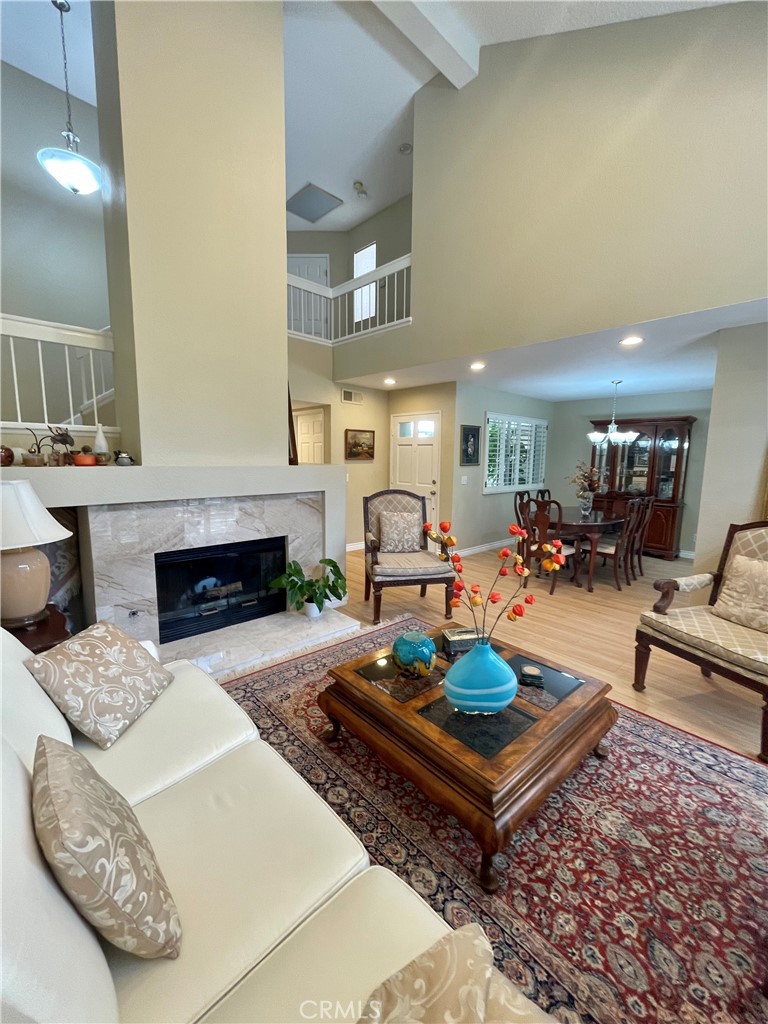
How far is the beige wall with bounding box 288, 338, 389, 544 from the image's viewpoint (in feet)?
17.0

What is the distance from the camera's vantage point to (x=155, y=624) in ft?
9.39

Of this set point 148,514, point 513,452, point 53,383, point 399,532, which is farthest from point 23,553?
point 513,452

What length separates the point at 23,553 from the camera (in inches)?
76.9

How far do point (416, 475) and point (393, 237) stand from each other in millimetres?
3388

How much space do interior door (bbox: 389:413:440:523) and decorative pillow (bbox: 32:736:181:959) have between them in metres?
5.04

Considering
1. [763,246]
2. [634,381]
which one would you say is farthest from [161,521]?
[634,381]

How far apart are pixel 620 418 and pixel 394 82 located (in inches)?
205

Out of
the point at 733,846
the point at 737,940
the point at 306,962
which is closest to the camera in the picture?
the point at 306,962

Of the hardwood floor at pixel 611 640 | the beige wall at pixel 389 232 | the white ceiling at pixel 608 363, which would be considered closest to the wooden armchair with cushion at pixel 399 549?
the hardwood floor at pixel 611 640

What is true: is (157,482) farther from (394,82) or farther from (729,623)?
(394,82)

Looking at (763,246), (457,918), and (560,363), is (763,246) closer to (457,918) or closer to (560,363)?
(560,363)

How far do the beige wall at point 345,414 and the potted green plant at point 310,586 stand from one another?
1676 millimetres

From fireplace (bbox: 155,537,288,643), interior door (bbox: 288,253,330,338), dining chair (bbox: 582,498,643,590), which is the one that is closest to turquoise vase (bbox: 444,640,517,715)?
fireplace (bbox: 155,537,288,643)

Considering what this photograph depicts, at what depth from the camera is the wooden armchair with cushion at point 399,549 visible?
3.47 metres
